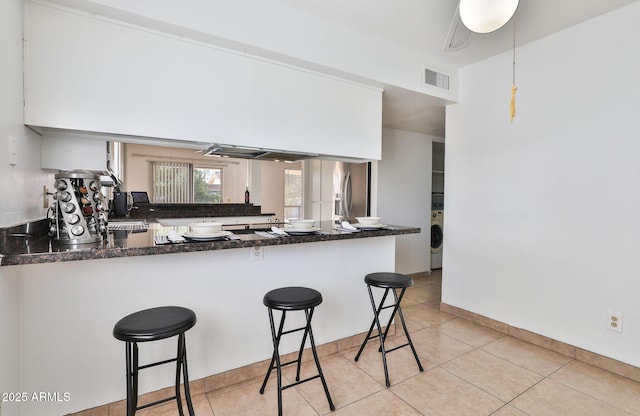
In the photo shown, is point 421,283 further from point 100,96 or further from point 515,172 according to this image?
point 100,96

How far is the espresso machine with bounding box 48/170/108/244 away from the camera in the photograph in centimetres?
157

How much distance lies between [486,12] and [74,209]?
2231mm

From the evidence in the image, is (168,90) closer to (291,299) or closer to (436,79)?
(291,299)

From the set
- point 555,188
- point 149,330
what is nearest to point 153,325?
point 149,330

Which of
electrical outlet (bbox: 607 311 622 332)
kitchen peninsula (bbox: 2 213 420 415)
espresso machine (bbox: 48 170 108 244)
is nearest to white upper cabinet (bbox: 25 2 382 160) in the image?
espresso machine (bbox: 48 170 108 244)

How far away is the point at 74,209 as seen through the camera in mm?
1589

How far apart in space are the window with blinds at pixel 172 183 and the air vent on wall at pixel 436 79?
277cm

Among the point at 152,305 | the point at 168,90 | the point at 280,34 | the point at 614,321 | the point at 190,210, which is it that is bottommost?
the point at 614,321

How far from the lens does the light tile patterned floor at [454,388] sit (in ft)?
6.20

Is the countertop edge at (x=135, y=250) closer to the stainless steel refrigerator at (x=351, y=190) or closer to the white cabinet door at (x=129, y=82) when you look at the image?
the white cabinet door at (x=129, y=82)

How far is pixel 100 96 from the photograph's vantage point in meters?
1.84

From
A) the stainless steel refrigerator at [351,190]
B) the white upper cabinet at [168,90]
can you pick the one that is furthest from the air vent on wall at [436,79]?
the stainless steel refrigerator at [351,190]

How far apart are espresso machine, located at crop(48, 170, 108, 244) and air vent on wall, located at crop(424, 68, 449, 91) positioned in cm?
283

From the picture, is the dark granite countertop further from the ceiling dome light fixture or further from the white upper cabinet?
the ceiling dome light fixture
